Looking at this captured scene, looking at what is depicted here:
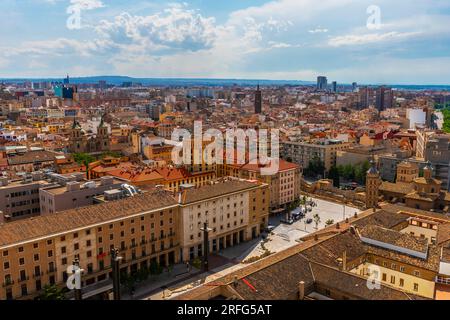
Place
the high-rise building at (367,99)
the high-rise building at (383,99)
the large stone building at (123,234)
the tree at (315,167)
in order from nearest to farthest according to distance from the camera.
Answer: the large stone building at (123,234) → the tree at (315,167) → the high-rise building at (383,99) → the high-rise building at (367,99)

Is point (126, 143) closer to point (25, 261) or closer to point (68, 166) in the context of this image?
point (68, 166)

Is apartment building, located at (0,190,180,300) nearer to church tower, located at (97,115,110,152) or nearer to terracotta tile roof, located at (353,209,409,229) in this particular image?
terracotta tile roof, located at (353,209,409,229)

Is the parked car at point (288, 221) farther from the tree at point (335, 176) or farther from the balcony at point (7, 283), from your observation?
the balcony at point (7, 283)

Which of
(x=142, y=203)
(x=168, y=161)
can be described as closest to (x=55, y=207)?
(x=142, y=203)

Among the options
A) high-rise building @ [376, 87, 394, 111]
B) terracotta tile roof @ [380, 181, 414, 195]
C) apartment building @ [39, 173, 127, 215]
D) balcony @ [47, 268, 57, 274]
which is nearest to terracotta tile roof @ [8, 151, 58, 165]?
apartment building @ [39, 173, 127, 215]

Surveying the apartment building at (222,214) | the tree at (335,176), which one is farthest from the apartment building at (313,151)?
the apartment building at (222,214)

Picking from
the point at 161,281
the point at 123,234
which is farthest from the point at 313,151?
→ the point at 123,234
